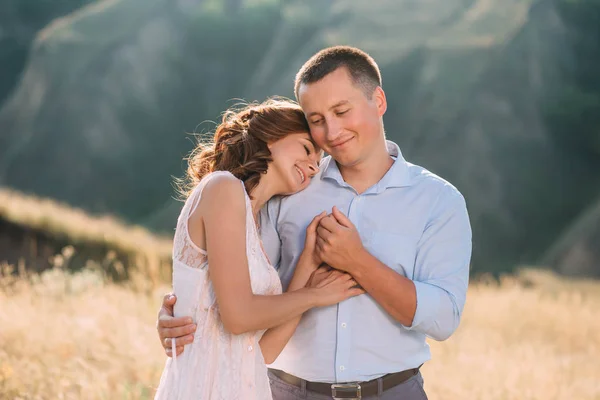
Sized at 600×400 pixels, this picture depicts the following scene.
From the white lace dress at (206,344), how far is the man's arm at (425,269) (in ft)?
1.15

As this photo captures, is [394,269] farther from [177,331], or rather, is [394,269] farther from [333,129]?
[177,331]

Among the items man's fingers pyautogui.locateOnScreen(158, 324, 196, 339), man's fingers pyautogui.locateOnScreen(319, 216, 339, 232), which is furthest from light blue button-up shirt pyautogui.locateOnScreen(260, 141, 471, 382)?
man's fingers pyautogui.locateOnScreen(158, 324, 196, 339)

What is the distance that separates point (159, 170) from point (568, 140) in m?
21.0

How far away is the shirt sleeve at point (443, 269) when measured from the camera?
311 cm

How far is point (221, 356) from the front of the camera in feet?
10.2

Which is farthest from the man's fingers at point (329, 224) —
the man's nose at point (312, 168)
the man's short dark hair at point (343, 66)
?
the man's short dark hair at point (343, 66)

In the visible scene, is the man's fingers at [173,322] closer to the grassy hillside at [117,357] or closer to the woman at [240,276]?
the woman at [240,276]

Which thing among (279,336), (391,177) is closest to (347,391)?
(279,336)

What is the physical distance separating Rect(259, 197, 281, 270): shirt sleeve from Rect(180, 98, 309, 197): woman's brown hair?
0.79ft

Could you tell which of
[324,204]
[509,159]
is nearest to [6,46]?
[509,159]

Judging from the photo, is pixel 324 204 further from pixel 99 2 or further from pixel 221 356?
pixel 99 2

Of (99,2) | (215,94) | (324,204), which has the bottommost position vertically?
(324,204)

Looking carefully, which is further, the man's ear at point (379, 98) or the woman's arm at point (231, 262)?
the man's ear at point (379, 98)

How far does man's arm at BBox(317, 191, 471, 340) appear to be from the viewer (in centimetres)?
307
